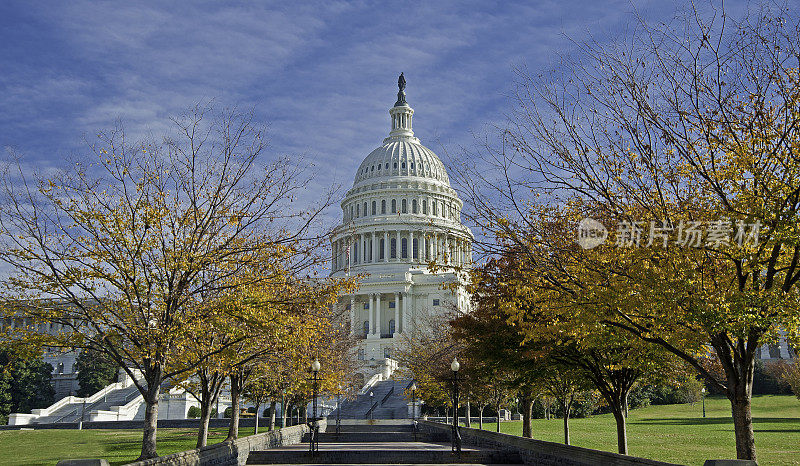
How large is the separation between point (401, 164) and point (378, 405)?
74453 millimetres

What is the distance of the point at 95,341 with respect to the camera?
17.7 metres

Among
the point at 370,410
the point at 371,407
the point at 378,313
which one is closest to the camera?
the point at 370,410

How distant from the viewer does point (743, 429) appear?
1398cm

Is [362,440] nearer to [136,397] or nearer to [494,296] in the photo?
[494,296]

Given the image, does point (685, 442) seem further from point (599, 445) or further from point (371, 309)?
point (371, 309)

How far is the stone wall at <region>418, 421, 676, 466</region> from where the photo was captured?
16.4 metres

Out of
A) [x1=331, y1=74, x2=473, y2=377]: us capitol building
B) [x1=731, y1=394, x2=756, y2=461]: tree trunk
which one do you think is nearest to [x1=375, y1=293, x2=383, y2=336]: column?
[x1=331, y1=74, x2=473, y2=377]: us capitol building

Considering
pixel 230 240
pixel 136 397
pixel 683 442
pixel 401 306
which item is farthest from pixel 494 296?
pixel 401 306

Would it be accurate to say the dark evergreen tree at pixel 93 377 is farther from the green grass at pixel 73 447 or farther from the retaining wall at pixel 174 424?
the green grass at pixel 73 447

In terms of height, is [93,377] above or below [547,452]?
above

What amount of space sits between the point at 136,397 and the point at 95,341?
5750 centimetres

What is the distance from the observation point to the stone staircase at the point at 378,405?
2386 inches

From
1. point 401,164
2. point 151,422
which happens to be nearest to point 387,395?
point 151,422

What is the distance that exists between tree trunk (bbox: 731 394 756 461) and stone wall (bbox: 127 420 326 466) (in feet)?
38.7
